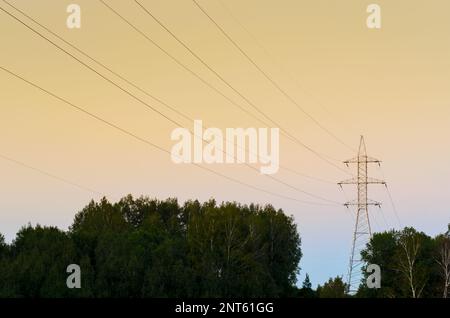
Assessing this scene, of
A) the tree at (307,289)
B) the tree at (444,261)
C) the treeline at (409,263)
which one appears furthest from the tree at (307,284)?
the tree at (444,261)

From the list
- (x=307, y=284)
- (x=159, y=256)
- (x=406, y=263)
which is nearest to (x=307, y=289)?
(x=307, y=284)

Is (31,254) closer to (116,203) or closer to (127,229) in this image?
(127,229)

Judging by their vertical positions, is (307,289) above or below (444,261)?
below

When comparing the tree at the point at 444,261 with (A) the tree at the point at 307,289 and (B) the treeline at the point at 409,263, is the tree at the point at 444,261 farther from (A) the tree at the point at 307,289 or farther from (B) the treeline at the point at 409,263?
(A) the tree at the point at 307,289

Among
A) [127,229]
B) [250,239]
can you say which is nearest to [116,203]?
[127,229]

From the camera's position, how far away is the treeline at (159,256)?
105 meters

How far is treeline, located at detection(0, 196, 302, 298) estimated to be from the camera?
10538 centimetres

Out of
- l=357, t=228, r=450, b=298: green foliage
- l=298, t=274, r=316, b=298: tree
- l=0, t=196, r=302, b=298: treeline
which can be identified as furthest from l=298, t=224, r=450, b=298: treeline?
l=0, t=196, r=302, b=298: treeline

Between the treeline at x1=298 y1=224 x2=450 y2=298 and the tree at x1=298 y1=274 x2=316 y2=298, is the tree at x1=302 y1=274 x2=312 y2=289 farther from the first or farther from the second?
the treeline at x1=298 y1=224 x2=450 y2=298

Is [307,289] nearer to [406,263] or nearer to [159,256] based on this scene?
[406,263]

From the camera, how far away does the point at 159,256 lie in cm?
12138

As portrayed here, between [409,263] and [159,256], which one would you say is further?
[409,263]

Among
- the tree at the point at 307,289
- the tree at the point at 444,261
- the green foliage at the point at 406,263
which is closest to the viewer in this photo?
the tree at the point at 444,261
